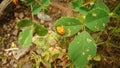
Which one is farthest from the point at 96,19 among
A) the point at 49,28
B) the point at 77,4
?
the point at 49,28

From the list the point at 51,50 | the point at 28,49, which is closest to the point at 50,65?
the point at 51,50

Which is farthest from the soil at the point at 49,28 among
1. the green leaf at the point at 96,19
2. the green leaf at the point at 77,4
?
the green leaf at the point at 96,19

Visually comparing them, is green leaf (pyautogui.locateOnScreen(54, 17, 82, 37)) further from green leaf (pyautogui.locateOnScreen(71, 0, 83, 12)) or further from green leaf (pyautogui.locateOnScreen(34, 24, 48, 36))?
green leaf (pyautogui.locateOnScreen(71, 0, 83, 12))

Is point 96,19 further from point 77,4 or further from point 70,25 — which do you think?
point 77,4

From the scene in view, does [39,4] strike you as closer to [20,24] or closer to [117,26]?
[20,24]

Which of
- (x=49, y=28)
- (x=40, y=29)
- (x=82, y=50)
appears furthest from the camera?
(x=49, y=28)

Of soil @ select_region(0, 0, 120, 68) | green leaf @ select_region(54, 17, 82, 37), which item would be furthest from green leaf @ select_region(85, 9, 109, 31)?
soil @ select_region(0, 0, 120, 68)

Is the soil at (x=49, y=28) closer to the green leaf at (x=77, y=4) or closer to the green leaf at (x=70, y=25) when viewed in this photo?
the green leaf at (x=77, y=4)
